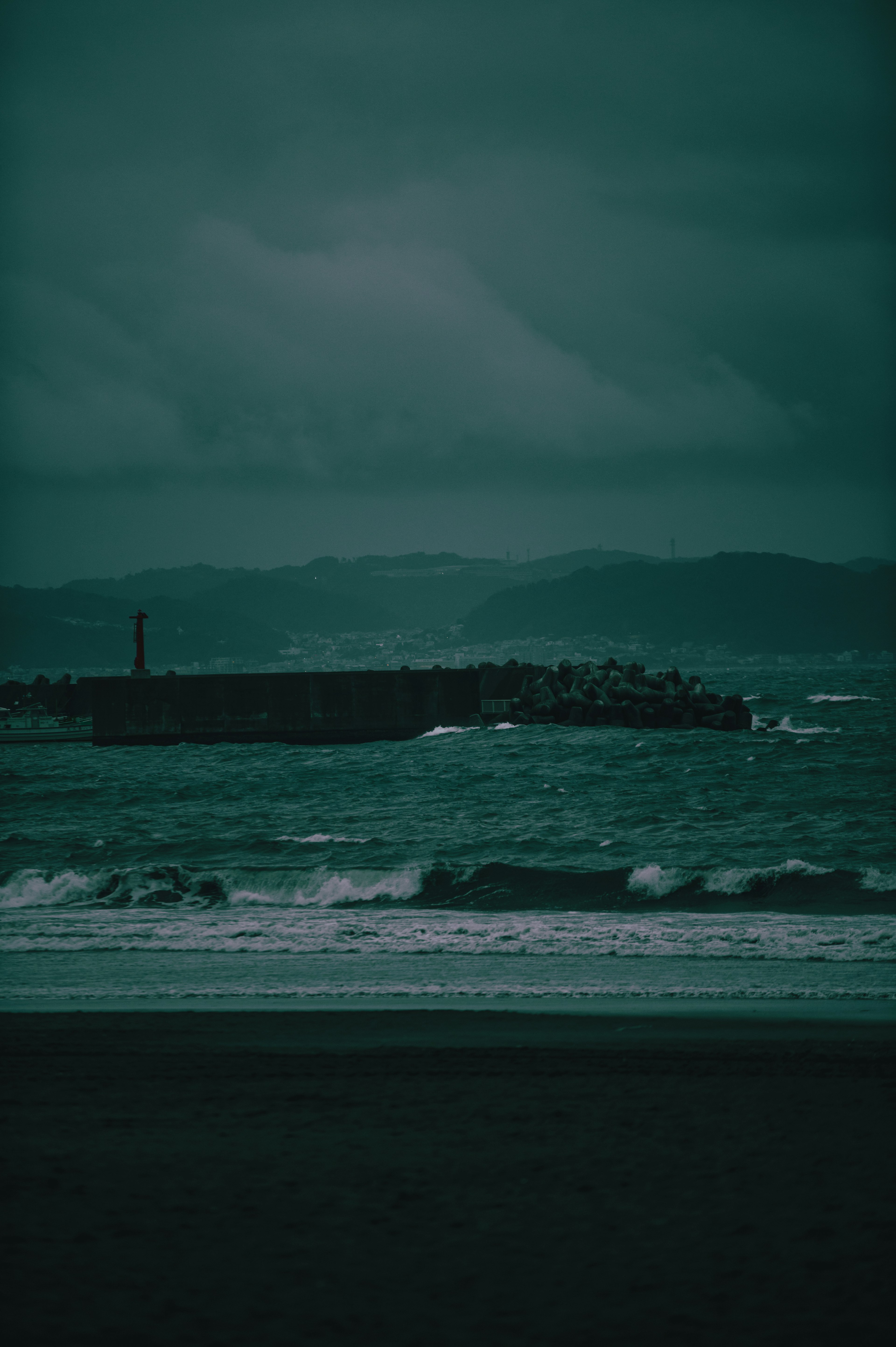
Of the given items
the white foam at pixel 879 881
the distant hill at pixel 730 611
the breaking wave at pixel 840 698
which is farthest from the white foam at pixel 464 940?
the distant hill at pixel 730 611

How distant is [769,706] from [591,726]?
17.8 meters

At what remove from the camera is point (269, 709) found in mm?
33719

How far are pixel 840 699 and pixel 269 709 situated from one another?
32075 millimetres

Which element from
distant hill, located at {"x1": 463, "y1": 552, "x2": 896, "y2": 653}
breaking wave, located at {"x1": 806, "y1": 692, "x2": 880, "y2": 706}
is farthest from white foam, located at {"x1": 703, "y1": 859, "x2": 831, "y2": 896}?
distant hill, located at {"x1": 463, "y1": 552, "x2": 896, "y2": 653}

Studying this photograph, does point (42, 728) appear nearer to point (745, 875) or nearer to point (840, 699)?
point (745, 875)

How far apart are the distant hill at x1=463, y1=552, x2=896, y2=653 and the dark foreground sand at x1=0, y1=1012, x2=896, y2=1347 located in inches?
5575

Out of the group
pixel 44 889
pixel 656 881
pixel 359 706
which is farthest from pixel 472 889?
pixel 359 706

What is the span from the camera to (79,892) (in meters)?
12.7

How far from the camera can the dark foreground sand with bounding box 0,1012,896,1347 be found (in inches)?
120

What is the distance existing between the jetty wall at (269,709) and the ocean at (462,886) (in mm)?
6698

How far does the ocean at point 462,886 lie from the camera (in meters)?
8.09

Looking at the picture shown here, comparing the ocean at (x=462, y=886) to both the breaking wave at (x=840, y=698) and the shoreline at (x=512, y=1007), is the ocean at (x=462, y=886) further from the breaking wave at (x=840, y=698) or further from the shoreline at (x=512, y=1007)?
the breaking wave at (x=840, y=698)

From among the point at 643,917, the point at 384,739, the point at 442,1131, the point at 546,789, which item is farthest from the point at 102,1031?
the point at 384,739

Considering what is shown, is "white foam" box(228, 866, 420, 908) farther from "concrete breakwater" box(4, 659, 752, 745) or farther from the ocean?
"concrete breakwater" box(4, 659, 752, 745)
